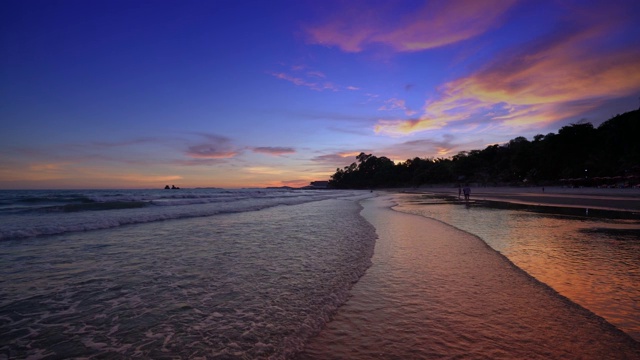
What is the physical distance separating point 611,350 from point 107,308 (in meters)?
6.53

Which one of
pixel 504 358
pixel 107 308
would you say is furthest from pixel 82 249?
pixel 504 358

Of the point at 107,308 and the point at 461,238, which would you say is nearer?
the point at 107,308

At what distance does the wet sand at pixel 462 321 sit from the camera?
332 centimetres

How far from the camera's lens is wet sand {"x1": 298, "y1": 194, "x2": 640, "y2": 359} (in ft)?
10.9

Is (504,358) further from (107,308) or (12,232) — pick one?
(12,232)

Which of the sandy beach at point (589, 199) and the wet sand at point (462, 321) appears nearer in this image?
the wet sand at point (462, 321)

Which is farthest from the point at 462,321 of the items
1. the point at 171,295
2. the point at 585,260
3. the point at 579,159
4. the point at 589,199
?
the point at 579,159

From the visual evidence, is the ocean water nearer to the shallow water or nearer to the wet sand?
the wet sand

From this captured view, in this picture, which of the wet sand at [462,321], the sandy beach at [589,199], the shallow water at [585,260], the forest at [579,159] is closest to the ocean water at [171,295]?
the wet sand at [462,321]

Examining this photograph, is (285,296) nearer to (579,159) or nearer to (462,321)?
(462,321)

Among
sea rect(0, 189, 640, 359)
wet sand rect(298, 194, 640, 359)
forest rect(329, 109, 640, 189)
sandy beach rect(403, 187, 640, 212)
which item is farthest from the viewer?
forest rect(329, 109, 640, 189)

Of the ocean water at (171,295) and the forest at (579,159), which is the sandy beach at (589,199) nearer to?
the forest at (579,159)

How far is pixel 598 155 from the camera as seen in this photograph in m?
60.1

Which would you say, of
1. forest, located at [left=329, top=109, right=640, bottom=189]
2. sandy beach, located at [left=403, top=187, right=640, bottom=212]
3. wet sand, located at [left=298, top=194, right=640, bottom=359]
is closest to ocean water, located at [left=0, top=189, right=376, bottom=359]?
wet sand, located at [left=298, top=194, right=640, bottom=359]
